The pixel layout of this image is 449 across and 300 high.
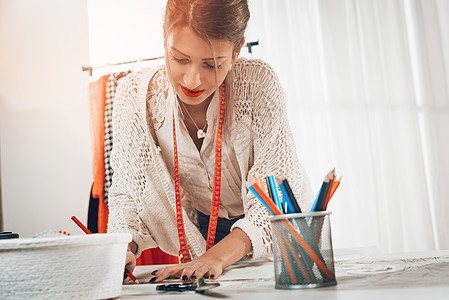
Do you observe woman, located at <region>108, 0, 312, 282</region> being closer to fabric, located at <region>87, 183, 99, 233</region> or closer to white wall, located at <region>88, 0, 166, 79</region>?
fabric, located at <region>87, 183, 99, 233</region>

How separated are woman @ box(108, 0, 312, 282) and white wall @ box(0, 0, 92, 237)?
1501 millimetres

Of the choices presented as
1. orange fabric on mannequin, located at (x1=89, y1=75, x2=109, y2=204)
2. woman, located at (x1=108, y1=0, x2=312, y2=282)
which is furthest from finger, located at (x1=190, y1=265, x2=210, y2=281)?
orange fabric on mannequin, located at (x1=89, y1=75, x2=109, y2=204)

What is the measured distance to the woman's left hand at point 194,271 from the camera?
2.30ft

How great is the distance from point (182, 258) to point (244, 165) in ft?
0.89

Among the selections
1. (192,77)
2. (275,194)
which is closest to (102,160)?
(192,77)

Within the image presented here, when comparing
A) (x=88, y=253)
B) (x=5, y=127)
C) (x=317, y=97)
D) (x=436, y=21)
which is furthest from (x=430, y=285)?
(x=5, y=127)

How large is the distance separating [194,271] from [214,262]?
0.16 feet

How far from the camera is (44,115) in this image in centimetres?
272

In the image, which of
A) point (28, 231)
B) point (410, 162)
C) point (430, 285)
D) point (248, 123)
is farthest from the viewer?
point (28, 231)

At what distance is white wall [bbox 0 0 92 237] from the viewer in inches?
104

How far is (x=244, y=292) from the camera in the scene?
0.49 metres

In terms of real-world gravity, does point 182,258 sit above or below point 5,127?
below

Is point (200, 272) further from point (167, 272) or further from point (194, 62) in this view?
point (194, 62)

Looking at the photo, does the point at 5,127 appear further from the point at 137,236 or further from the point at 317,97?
the point at 137,236
